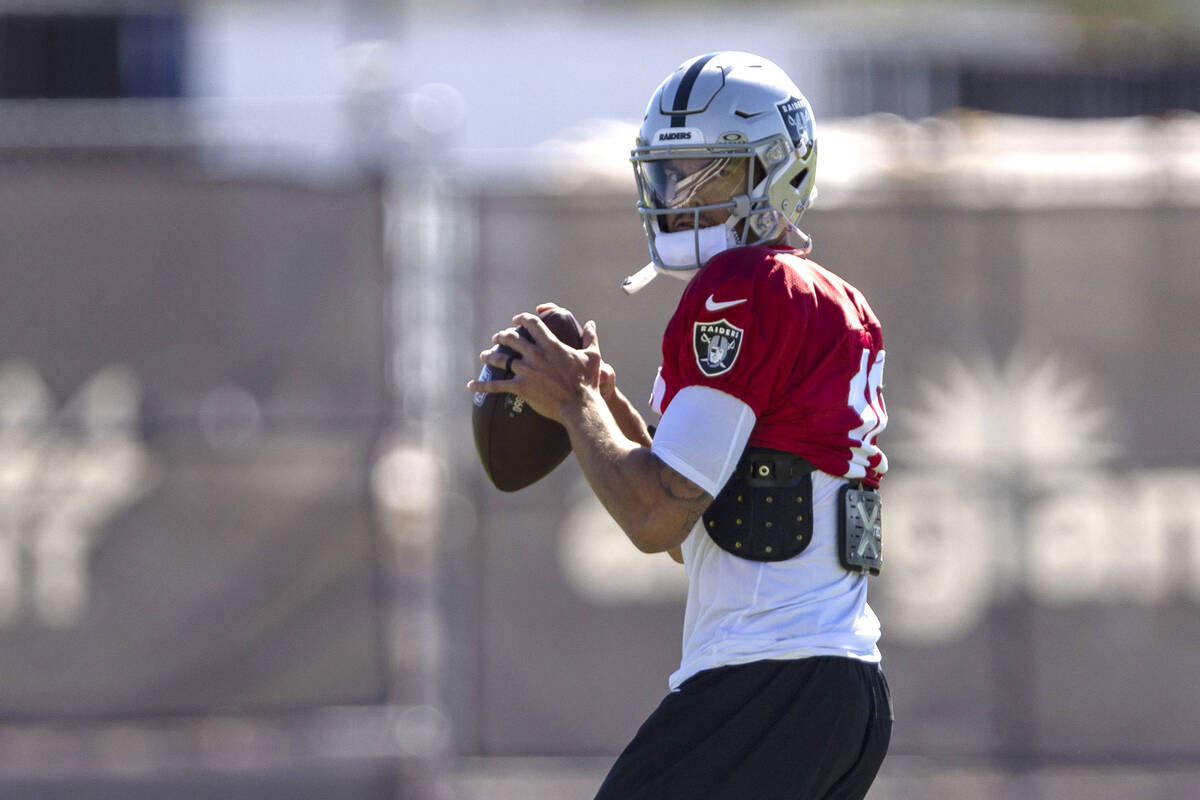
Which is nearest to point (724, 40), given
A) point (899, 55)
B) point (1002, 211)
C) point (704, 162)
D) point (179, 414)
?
point (899, 55)

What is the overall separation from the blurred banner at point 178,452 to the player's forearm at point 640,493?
4038mm

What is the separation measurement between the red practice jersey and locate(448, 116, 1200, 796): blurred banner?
3.71m

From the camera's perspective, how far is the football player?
3.45 meters

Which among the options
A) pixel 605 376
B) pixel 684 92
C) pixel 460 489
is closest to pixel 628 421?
pixel 605 376

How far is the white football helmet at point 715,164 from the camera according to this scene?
3.75 meters

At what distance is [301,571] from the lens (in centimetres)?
738

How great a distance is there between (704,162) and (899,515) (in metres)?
3.87

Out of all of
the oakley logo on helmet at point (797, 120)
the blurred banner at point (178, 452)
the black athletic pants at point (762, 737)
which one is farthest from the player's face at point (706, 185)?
the blurred banner at point (178, 452)

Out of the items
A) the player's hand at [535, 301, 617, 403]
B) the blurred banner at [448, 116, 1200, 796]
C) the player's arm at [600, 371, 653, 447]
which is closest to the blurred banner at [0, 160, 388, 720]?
the blurred banner at [448, 116, 1200, 796]

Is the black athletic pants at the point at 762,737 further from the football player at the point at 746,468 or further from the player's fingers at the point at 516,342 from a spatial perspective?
the player's fingers at the point at 516,342

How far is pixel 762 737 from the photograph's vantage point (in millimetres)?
3465

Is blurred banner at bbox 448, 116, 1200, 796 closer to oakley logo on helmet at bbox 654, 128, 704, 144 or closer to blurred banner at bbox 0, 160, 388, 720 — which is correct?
blurred banner at bbox 0, 160, 388, 720

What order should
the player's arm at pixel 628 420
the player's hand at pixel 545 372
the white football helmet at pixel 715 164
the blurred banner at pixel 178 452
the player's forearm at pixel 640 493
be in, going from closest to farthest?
the player's forearm at pixel 640 493, the player's hand at pixel 545 372, the white football helmet at pixel 715 164, the player's arm at pixel 628 420, the blurred banner at pixel 178 452

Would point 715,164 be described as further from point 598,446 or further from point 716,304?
point 598,446
